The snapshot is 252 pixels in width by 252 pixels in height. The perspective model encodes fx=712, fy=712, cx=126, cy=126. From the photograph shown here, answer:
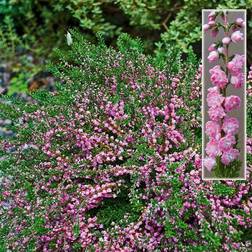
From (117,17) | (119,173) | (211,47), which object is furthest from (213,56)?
(117,17)

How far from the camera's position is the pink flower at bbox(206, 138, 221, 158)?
6.30 feet

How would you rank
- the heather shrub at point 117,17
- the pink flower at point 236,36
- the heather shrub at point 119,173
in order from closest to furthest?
the pink flower at point 236,36 < the heather shrub at point 119,173 < the heather shrub at point 117,17

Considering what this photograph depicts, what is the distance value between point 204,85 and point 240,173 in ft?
0.86

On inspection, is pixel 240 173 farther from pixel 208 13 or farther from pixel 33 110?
pixel 33 110

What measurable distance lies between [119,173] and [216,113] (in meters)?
0.34

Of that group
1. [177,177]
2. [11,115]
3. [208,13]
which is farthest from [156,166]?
[11,115]

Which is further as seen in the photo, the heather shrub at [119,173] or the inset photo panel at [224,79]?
the heather shrub at [119,173]

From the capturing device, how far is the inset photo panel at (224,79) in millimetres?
1871

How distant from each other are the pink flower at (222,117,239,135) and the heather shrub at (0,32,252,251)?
16 cm

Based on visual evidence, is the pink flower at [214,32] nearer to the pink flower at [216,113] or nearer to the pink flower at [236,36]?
the pink flower at [236,36]

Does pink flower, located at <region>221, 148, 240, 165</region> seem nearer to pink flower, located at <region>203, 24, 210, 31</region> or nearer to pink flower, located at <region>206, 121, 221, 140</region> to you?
pink flower, located at <region>206, 121, 221, 140</region>

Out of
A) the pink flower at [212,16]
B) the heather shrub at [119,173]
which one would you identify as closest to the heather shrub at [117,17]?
the heather shrub at [119,173]

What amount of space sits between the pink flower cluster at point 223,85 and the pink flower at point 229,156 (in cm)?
2

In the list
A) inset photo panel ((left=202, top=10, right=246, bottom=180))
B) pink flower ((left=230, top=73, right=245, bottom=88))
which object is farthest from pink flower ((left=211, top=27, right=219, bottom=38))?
Answer: pink flower ((left=230, top=73, right=245, bottom=88))
